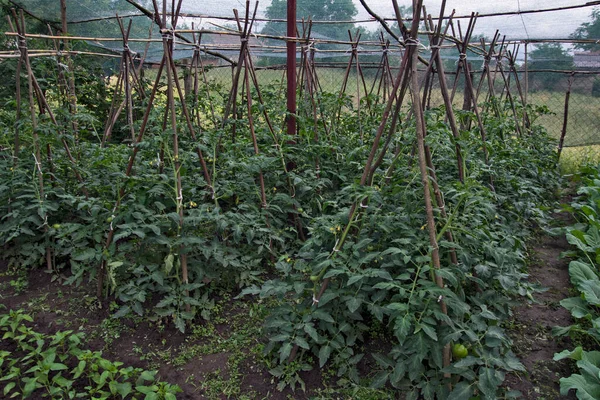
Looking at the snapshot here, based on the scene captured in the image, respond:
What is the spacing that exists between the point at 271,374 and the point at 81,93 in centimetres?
537

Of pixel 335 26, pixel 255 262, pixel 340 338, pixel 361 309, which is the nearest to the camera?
pixel 340 338

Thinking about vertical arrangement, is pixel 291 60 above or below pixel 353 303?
above

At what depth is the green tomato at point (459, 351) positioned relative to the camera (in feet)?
6.92

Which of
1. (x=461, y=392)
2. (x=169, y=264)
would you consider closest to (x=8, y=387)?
(x=169, y=264)

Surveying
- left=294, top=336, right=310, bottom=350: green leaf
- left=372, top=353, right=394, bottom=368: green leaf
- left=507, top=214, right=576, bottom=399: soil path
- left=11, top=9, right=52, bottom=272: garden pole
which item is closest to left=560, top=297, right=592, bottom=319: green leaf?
left=507, top=214, right=576, bottom=399: soil path

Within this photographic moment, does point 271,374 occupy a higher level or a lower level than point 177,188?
lower

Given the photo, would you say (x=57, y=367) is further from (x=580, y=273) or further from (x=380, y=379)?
(x=580, y=273)

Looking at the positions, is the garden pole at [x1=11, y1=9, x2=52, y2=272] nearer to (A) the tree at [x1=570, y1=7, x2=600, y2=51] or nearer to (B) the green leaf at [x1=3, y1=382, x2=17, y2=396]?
(B) the green leaf at [x1=3, y1=382, x2=17, y2=396]

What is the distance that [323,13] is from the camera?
27.3 feet

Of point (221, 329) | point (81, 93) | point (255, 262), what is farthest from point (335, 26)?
point (221, 329)

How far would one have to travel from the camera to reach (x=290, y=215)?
382cm

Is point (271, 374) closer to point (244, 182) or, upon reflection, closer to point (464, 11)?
point (244, 182)

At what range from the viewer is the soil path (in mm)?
2373

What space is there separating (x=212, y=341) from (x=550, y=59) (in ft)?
22.1
